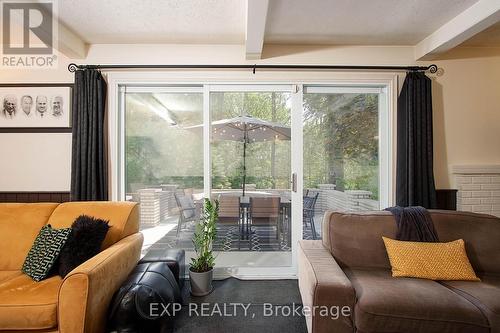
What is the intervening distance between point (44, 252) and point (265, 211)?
1.97 metres

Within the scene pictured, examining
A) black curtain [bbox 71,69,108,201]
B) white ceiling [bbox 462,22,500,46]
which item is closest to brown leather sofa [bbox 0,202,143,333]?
black curtain [bbox 71,69,108,201]

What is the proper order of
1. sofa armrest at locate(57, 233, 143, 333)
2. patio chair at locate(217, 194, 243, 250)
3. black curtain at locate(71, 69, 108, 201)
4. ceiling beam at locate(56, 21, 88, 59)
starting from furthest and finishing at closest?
patio chair at locate(217, 194, 243, 250)
black curtain at locate(71, 69, 108, 201)
ceiling beam at locate(56, 21, 88, 59)
sofa armrest at locate(57, 233, 143, 333)

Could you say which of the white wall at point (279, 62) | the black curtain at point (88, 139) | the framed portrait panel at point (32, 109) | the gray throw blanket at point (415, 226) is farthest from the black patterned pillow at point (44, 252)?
the gray throw blanket at point (415, 226)

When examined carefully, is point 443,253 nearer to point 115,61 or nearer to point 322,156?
point 322,156

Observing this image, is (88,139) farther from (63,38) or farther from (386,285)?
(386,285)

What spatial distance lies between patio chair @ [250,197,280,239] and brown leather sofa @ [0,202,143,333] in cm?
124

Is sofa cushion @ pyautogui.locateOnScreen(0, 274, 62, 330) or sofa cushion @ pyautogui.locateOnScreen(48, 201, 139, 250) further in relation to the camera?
sofa cushion @ pyautogui.locateOnScreen(48, 201, 139, 250)

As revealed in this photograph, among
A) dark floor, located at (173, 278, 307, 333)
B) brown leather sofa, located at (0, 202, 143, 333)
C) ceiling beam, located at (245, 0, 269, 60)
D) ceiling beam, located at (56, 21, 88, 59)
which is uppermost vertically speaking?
ceiling beam, located at (56, 21, 88, 59)

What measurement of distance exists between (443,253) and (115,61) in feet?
11.0

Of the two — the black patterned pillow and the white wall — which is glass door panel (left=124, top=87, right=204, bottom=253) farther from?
the black patterned pillow

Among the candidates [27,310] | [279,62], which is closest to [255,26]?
[279,62]

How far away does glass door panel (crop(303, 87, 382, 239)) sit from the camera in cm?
273

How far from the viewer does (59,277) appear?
1676 millimetres

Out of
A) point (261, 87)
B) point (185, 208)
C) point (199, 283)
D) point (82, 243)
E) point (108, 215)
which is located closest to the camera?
point (82, 243)
